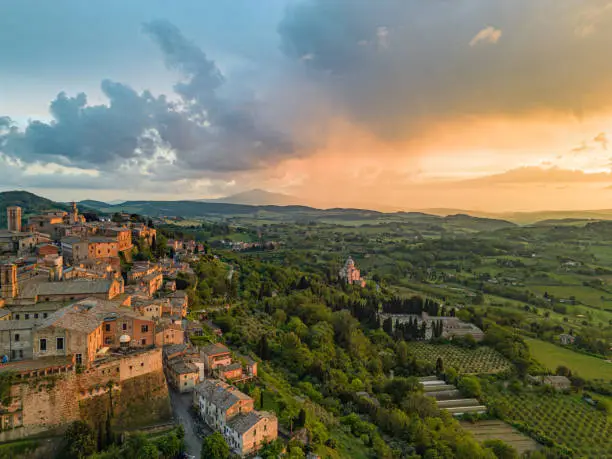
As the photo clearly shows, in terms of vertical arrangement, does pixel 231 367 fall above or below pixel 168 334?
below

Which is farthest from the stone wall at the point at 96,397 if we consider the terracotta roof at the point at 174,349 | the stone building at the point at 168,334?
the stone building at the point at 168,334

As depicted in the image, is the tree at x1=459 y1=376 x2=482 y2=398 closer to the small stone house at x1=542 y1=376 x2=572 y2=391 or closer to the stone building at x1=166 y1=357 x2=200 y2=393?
the small stone house at x1=542 y1=376 x2=572 y2=391

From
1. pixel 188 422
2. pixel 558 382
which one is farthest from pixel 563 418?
pixel 188 422

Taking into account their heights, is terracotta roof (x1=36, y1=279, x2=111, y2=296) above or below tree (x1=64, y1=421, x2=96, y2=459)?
above

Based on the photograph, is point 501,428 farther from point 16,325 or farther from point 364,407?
point 16,325

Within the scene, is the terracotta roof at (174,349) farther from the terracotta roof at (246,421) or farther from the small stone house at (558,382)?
the small stone house at (558,382)

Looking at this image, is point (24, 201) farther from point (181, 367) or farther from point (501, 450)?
point (501, 450)

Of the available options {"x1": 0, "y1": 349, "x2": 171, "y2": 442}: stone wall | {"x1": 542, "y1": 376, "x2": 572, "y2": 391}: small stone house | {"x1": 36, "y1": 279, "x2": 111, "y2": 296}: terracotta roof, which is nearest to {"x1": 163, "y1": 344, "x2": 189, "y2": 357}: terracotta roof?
{"x1": 0, "y1": 349, "x2": 171, "y2": 442}: stone wall
